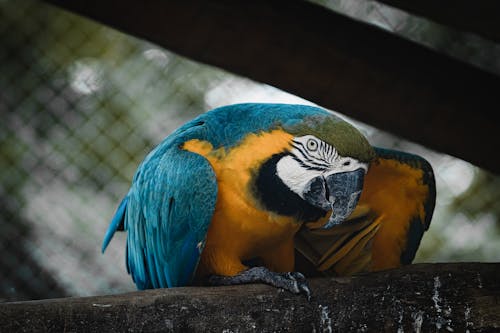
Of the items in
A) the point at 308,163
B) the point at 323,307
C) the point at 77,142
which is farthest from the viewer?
the point at 77,142

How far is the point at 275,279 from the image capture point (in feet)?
4.28

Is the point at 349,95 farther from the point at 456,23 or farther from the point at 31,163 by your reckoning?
the point at 31,163

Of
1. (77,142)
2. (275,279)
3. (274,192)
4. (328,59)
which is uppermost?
(328,59)

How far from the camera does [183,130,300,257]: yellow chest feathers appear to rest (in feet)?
4.57

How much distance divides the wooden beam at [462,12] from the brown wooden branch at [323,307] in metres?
0.46

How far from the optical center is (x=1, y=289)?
7.31 ft

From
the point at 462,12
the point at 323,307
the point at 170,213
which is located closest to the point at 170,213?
the point at 170,213

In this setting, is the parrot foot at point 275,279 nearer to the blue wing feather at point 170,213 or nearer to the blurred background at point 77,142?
the blue wing feather at point 170,213

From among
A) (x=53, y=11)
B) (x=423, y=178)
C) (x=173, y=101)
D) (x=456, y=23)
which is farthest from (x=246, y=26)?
(x=53, y=11)

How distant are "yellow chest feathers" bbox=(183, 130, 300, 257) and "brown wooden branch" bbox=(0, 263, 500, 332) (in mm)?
158

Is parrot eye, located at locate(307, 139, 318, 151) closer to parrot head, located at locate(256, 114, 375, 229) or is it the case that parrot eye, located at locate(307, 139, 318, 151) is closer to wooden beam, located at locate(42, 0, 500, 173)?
parrot head, located at locate(256, 114, 375, 229)

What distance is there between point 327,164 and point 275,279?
0.83ft

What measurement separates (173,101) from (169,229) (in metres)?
0.90

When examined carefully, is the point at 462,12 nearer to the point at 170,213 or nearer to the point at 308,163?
the point at 308,163
